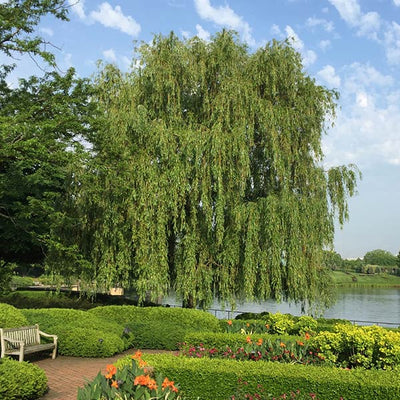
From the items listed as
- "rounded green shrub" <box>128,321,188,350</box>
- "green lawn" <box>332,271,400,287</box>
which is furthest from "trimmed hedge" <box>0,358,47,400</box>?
"green lawn" <box>332,271,400,287</box>

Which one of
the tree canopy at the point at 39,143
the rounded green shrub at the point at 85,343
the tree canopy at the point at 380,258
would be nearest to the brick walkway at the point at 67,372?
the rounded green shrub at the point at 85,343

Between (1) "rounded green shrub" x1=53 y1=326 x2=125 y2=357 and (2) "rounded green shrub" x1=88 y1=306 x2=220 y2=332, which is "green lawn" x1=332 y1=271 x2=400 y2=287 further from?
(1) "rounded green shrub" x1=53 y1=326 x2=125 y2=357

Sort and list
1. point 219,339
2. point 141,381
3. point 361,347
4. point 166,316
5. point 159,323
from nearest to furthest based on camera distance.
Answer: point 141,381 → point 361,347 → point 219,339 → point 159,323 → point 166,316

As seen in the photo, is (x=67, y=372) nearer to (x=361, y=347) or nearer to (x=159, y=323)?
(x=159, y=323)

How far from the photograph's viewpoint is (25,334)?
10.1 metres

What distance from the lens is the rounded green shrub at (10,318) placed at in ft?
32.9

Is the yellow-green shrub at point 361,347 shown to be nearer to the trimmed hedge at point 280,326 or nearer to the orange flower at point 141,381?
the trimmed hedge at point 280,326

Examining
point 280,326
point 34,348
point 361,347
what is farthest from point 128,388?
point 280,326

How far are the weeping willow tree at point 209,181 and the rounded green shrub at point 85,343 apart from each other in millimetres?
4066

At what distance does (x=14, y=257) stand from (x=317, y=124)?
17.9 metres

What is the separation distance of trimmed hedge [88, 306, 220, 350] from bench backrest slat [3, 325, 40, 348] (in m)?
2.73

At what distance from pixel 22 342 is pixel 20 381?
277cm

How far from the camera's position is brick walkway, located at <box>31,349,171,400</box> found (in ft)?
24.3

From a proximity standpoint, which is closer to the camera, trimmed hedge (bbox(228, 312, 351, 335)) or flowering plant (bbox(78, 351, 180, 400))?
flowering plant (bbox(78, 351, 180, 400))
